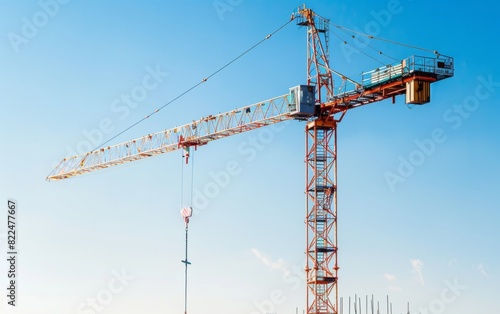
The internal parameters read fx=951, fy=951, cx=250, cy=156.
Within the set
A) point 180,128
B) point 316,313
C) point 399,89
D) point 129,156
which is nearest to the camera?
point 399,89

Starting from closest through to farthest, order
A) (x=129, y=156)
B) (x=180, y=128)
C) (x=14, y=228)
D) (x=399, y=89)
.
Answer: (x=14, y=228), (x=399, y=89), (x=180, y=128), (x=129, y=156)

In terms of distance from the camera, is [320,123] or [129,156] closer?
[320,123]

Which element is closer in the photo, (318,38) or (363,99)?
(363,99)

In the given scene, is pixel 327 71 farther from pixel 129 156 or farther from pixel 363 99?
pixel 129 156

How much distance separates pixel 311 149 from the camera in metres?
123

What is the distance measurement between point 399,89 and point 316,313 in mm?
30563

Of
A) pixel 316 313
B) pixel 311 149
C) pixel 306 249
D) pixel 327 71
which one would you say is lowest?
pixel 316 313

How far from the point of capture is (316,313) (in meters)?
120

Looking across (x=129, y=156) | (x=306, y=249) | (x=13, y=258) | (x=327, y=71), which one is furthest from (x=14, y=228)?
(x=129, y=156)

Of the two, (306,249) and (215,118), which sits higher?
(215,118)

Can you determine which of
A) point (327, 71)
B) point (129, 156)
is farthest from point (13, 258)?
point (129, 156)

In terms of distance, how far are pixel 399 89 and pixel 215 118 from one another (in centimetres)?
3243

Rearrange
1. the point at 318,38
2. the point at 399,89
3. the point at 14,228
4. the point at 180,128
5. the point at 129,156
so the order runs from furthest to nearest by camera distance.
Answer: the point at 129,156
the point at 180,128
the point at 318,38
the point at 399,89
the point at 14,228

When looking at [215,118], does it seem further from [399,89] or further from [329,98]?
[399,89]
